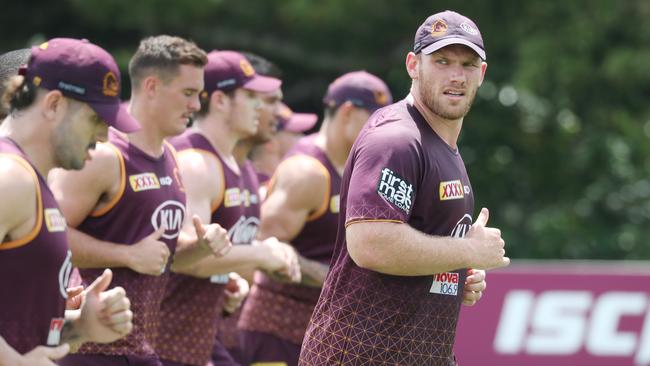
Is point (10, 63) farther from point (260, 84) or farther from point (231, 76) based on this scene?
point (260, 84)

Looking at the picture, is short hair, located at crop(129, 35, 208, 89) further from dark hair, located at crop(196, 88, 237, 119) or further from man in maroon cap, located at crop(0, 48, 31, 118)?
man in maroon cap, located at crop(0, 48, 31, 118)

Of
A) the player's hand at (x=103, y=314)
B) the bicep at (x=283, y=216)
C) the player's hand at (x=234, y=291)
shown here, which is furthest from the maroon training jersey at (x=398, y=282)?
the bicep at (x=283, y=216)

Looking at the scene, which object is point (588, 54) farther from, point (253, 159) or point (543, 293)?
point (253, 159)

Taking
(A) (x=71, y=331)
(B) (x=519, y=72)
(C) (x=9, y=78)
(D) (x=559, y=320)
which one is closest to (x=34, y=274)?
(A) (x=71, y=331)

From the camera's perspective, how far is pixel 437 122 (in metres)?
5.89

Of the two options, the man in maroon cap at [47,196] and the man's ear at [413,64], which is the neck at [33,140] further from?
the man's ear at [413,64]

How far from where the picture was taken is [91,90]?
5.43 meters

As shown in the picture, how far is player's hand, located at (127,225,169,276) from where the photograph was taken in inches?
260

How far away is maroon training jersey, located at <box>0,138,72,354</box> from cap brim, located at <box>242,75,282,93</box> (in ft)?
10.9

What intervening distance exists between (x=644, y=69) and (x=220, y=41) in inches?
238

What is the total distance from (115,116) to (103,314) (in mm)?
788

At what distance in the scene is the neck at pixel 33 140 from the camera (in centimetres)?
525

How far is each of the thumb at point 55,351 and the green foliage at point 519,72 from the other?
14.0m

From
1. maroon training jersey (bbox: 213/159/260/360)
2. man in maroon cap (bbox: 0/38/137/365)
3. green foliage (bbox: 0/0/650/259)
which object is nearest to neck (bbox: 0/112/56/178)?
man in maroon cap (bbox: 0/38/137/365)
